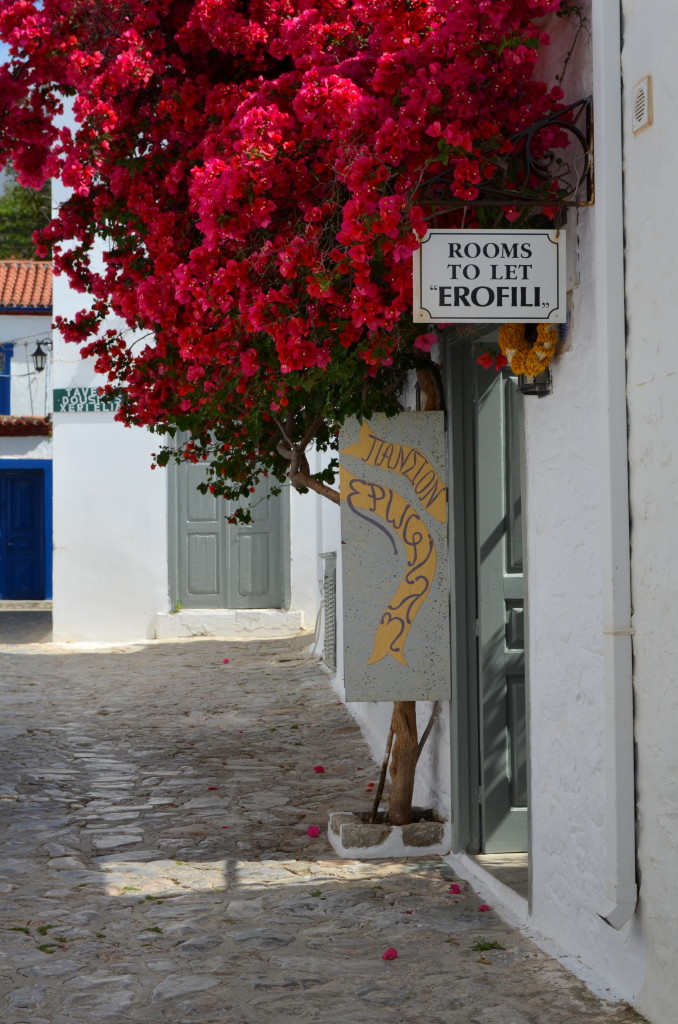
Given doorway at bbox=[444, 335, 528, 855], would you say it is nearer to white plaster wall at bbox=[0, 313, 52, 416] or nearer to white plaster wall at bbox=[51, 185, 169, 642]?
white plaster wall at bbox=[51, 185, 169, 642]

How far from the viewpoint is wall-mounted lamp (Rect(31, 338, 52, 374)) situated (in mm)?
21188

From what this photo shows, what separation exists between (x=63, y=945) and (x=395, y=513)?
2.33 m

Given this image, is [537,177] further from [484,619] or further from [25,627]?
[25,627]

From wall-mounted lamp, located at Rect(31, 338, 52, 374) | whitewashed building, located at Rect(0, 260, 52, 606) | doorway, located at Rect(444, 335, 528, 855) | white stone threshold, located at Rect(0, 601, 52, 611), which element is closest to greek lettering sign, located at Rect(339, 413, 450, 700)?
doorway, located at Rect(444, 335, 528, 855)

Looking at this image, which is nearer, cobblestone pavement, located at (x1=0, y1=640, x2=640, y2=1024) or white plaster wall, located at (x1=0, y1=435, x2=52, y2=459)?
cobblestone pavement, located at (x1=0, y1=640, x2=640, y2=1024)

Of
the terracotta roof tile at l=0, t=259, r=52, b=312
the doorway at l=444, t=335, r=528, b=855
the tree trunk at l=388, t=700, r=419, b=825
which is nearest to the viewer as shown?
the doorway at l=444, t=335, r=528, b=855

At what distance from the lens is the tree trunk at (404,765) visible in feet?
18.2

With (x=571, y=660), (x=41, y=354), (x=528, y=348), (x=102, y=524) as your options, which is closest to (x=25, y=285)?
(x=41, y=354)

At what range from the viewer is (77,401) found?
14.4 metres

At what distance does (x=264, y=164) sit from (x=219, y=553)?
409 inches

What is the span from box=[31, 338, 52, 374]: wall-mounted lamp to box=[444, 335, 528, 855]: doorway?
55.7 feet

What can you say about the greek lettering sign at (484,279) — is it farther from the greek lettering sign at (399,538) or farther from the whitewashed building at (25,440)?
the whitewashed building at (25,440)

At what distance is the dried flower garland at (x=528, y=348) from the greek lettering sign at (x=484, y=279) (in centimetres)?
23

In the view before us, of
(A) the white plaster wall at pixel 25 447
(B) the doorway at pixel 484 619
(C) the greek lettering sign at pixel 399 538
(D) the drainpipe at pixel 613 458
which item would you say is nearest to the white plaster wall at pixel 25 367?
(A) the white plaster wall at pixel 25 447
